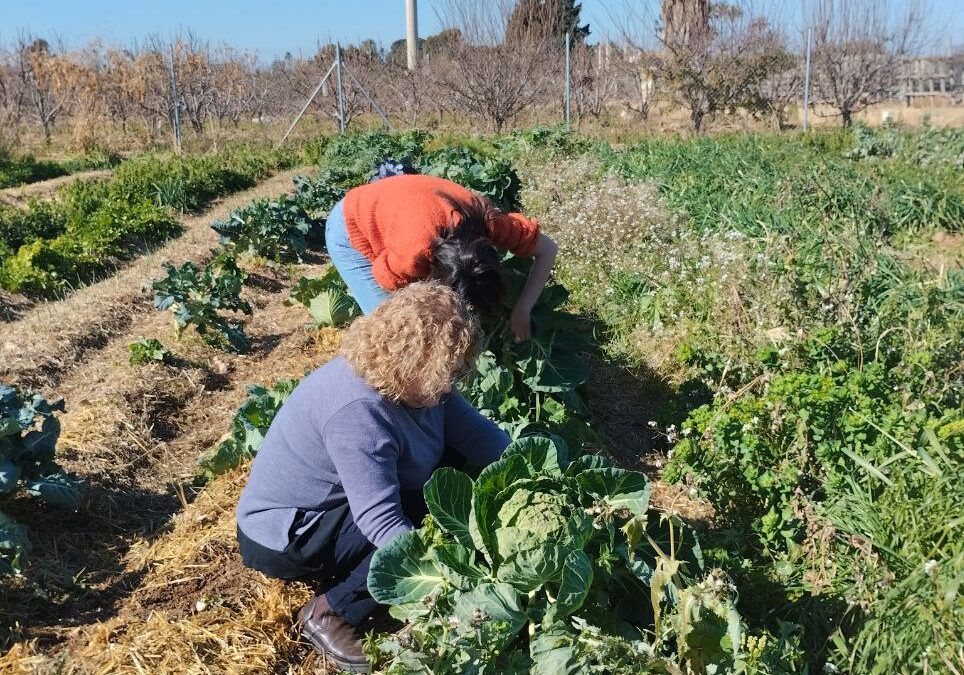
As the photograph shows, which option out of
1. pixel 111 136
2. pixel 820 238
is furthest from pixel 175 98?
pixel 820 238

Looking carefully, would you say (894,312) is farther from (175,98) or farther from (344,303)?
(175,98)

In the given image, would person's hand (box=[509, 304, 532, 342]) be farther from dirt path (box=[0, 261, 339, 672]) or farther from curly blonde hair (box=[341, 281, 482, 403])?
dirt path (box=[0, 261, 339, 672])

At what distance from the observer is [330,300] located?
19.5 feet

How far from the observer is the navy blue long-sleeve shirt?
241 cm

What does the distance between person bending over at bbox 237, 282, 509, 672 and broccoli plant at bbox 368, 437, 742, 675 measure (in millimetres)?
197

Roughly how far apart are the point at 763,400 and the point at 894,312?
1.61m

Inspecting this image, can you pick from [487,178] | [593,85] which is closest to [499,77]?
[593,85]

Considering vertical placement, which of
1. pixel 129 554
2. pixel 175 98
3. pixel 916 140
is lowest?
pixel 129 554

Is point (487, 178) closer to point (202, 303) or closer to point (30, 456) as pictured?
point (202, 303)

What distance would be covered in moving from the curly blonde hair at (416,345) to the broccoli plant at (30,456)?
6.20 ft

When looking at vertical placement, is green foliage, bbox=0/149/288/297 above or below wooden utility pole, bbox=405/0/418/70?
below

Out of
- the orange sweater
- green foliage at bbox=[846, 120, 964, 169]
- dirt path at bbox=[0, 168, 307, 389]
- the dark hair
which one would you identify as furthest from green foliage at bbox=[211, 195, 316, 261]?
green foliage at bbox=[846, 120, 964, 169]

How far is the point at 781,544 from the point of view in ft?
10.6

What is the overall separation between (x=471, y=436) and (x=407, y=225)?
2.74 feet
